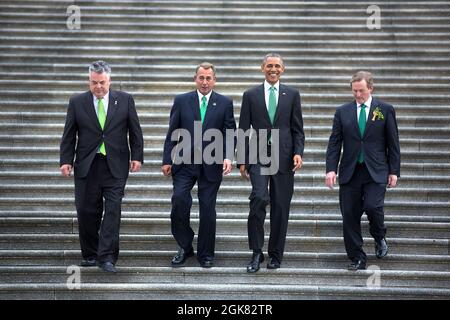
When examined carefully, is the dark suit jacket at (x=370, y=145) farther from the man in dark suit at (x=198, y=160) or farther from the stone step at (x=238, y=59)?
the stone step at (x=238, y=59)

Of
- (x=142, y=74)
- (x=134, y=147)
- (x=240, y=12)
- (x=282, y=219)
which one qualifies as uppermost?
(x=240, y=12)

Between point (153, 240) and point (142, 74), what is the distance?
3607 mm

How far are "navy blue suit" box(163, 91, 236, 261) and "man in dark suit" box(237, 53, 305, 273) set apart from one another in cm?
21

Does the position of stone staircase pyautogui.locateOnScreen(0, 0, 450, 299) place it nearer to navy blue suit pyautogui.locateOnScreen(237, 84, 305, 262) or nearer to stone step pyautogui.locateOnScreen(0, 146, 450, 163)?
stone step pyautogui.locateOnScreen(0, 146, 450, 163)

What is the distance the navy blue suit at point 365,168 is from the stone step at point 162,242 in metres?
0.51

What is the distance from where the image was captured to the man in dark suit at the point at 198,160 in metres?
7.30

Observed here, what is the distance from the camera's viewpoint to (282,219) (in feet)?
23.8

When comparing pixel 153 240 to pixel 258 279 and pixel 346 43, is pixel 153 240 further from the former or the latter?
pixel 346 43

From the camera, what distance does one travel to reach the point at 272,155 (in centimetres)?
725

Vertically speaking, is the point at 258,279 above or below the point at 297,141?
below

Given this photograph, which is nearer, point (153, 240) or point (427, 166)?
point (153, 240)

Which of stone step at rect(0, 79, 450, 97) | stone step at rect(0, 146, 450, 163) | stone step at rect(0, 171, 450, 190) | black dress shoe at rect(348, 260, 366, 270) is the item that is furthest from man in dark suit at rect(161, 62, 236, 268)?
stone step at rect(0, 79, 450, 97)

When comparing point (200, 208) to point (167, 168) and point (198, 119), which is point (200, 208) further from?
point (198, 119)
